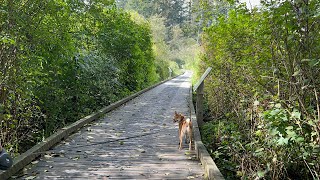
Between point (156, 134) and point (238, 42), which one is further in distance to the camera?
point (156, 134)

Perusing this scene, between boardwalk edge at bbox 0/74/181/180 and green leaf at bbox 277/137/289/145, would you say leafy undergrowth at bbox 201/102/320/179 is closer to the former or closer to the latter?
green leaf at bbox 277/137/289/145

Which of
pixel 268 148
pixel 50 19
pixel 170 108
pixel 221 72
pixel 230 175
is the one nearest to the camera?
pixel 268 148

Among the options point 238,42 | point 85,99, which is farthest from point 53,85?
point 238,42

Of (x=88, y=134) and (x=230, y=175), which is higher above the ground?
(x=88, y=134)

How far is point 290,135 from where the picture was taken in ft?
14.0

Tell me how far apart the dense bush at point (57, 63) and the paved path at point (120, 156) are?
37.4 inches

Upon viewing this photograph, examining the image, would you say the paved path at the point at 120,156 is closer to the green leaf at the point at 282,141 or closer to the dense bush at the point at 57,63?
the dense bush at the point at 57,63

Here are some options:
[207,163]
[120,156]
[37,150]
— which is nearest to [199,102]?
[120,156]

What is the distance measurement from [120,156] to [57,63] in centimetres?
490

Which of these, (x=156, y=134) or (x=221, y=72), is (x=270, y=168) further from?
(x=221, y=72)

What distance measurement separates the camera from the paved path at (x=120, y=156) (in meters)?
5.23

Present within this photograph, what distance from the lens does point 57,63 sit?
10086 millimetres

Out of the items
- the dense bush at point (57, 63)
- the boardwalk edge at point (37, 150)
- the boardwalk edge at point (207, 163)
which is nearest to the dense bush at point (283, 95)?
the boardwalk edge at point (207, 163)

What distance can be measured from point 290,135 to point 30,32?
215 inches
